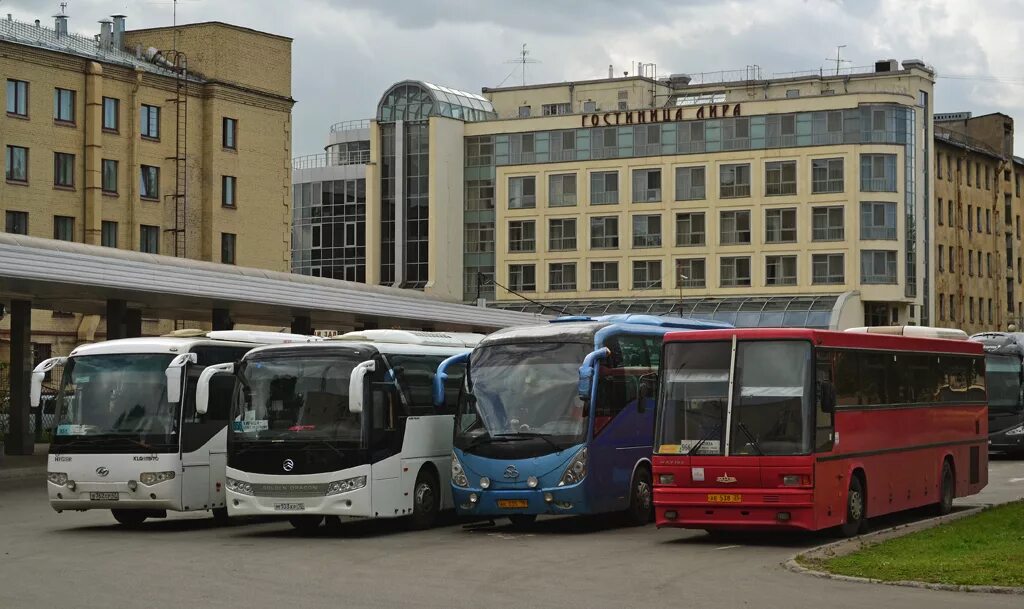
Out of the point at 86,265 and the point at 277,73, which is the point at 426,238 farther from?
the point at 86,265

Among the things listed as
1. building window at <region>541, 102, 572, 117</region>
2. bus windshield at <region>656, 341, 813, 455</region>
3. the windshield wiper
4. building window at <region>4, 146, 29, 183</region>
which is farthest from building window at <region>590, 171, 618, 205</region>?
the windshield wiper

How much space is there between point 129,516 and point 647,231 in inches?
2961

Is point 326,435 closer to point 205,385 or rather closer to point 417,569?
point 205,385

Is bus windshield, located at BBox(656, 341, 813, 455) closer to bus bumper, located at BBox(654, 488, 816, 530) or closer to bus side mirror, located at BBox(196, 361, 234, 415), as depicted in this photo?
bus bumper, located at BBox(654, 488, 816, 530)

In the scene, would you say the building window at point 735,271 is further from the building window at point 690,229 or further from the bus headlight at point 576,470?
the bus headlight at point 576,470

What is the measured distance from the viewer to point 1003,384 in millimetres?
44250

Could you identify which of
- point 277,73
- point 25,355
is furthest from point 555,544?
point 277,73

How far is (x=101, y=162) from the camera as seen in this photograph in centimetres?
7056

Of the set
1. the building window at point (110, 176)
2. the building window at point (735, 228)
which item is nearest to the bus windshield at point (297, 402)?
the building window at point (110, 176)

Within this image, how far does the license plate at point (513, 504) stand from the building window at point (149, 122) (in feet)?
176

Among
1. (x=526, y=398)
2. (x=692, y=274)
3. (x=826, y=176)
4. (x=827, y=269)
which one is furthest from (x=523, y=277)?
(x=526, y=398)

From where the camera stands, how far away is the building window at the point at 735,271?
95.2 meters

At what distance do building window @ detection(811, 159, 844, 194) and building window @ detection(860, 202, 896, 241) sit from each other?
1.90 m

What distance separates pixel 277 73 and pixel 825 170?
107 ft
